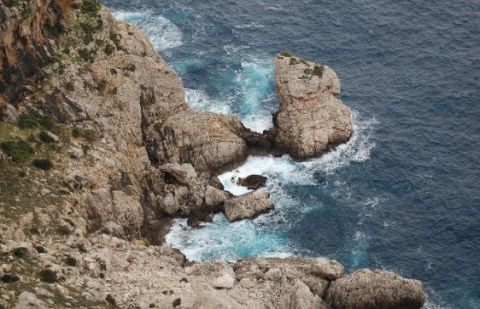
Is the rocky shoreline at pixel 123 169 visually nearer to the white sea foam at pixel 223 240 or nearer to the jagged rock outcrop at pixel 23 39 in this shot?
the jagged rock outcrop at pixel 23 39

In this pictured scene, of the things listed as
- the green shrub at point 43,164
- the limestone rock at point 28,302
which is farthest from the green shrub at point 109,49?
the limestone rock at point 28,302

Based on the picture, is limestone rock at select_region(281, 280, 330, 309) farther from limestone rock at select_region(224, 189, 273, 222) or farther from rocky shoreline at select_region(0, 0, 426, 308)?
limestone rock at select_region(224, 189, 273, 222)

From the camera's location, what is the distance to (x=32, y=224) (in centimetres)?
7619

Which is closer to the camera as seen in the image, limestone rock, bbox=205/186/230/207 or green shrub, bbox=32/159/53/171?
green shrub, bbox=32/159/53/171

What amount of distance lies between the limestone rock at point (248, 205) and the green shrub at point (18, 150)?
3407 cm

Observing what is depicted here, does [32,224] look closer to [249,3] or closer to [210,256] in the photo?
[210,256]

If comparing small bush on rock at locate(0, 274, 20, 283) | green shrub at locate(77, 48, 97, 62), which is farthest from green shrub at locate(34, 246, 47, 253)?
green shrub at locate(77, 48, 97, 62)

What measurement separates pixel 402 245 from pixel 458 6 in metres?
74.7

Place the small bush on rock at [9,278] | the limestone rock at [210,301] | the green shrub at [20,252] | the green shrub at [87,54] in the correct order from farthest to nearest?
the green shrub at [87,54], the limestone rock at [210,301], the green shrub at [20,252], the small bush on rock at [9,278]

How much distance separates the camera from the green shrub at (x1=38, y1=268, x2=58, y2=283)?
67.6 meters

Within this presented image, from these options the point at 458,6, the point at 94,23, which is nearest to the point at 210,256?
the point at 94,23

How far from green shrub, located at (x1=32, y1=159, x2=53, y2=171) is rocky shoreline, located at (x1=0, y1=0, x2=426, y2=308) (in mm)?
153

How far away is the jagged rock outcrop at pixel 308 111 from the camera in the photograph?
12112 centimetres

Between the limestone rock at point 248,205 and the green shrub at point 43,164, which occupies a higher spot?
the green shrub at point 43,164
